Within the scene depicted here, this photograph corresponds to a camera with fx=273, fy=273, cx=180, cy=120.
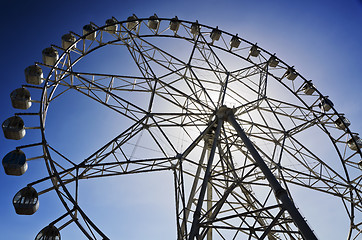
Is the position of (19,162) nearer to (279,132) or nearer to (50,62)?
(50,62)

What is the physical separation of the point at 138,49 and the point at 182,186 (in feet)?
24.8

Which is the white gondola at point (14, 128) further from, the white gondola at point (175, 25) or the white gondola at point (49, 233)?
the white gondola at point (175, 25)

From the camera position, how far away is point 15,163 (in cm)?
1104

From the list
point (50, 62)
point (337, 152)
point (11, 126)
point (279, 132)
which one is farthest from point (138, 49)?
point (337, 152)

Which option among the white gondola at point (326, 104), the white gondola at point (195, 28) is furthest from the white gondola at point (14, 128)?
the white gondola at point (326, 104)

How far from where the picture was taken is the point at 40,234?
9312 mm

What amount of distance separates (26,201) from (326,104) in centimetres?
1731

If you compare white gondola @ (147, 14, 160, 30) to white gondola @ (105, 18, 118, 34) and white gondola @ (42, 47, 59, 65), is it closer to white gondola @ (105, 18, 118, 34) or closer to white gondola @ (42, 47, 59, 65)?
white gondola @ (105, 18, 118, 34)

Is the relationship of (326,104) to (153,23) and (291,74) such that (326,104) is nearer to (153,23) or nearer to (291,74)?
(291,74)

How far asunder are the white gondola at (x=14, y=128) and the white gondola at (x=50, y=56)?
3602mm

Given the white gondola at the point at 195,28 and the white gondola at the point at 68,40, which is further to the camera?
the white gondola at the point at 195,28

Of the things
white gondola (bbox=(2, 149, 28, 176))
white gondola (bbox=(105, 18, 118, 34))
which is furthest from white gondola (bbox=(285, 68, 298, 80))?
white gondola (bbox=(2, 149, 28, 176))

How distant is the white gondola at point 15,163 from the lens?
36.2 feet

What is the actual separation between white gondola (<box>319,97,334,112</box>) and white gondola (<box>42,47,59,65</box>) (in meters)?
16.2
